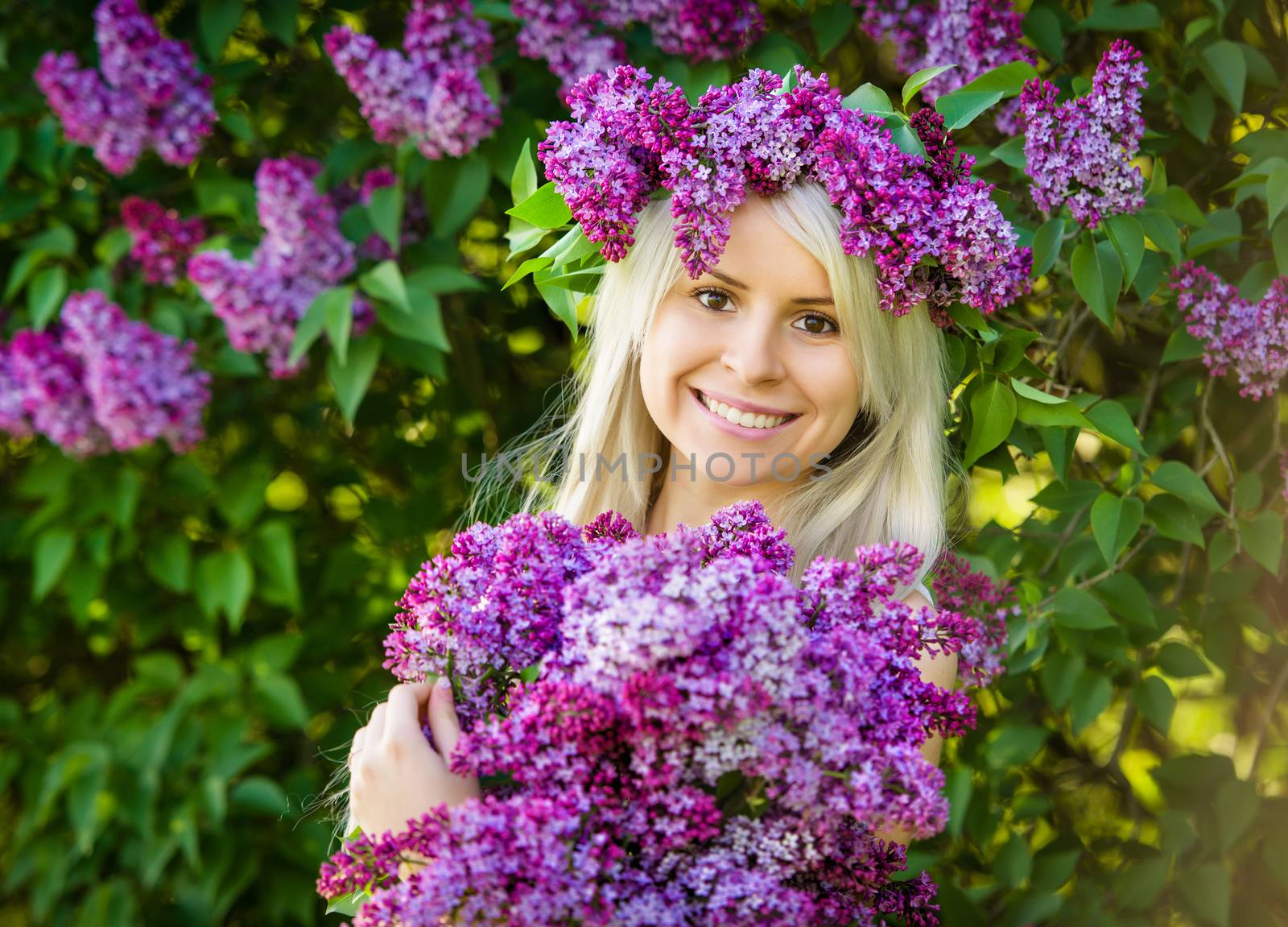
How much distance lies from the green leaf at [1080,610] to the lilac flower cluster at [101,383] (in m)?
1.47

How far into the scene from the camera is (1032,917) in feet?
5.93

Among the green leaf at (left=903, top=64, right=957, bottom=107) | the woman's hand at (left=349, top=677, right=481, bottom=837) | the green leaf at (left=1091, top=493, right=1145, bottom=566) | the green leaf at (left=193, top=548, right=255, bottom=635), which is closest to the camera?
the woman's hand at (left=349, top=677, right=481, bottom=837)

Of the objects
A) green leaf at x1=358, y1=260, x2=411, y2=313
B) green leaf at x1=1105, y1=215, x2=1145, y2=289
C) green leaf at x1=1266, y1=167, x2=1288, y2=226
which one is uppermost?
green leaf at x1=1266, y1=167, x2=1288, y2=226

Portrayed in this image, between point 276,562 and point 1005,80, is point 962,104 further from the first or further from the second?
point 276,562

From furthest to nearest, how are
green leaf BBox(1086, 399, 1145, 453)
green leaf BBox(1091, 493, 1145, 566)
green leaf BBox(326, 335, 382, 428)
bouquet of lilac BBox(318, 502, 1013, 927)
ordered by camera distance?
green leaf BBox(326, 335, 382, 428) → green leaf BBox(1091, 493, 1145, 566) → green leaf BBox(1086, 399, 1145, 453) → bouquet of lilac BBox(318, 502, 1013, 927)

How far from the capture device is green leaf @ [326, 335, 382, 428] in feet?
6.06

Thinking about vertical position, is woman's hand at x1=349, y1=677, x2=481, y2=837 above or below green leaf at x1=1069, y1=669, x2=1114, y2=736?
above

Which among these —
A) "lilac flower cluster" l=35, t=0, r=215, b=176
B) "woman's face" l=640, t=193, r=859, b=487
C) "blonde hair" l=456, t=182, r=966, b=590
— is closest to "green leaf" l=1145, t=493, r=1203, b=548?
"blonde hair" l=456, t=182, r=966, b=590

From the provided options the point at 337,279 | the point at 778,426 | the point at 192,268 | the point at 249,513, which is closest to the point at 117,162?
the point at 192,268

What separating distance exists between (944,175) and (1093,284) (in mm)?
292

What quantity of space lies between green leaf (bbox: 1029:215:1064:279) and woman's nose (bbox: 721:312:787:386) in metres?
0.35

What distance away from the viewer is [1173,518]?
1562 mm

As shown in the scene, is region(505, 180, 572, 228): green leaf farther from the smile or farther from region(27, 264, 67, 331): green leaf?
region(27, 264, 67, 331): green leaf

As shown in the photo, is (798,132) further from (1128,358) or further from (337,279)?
(1128,358)
